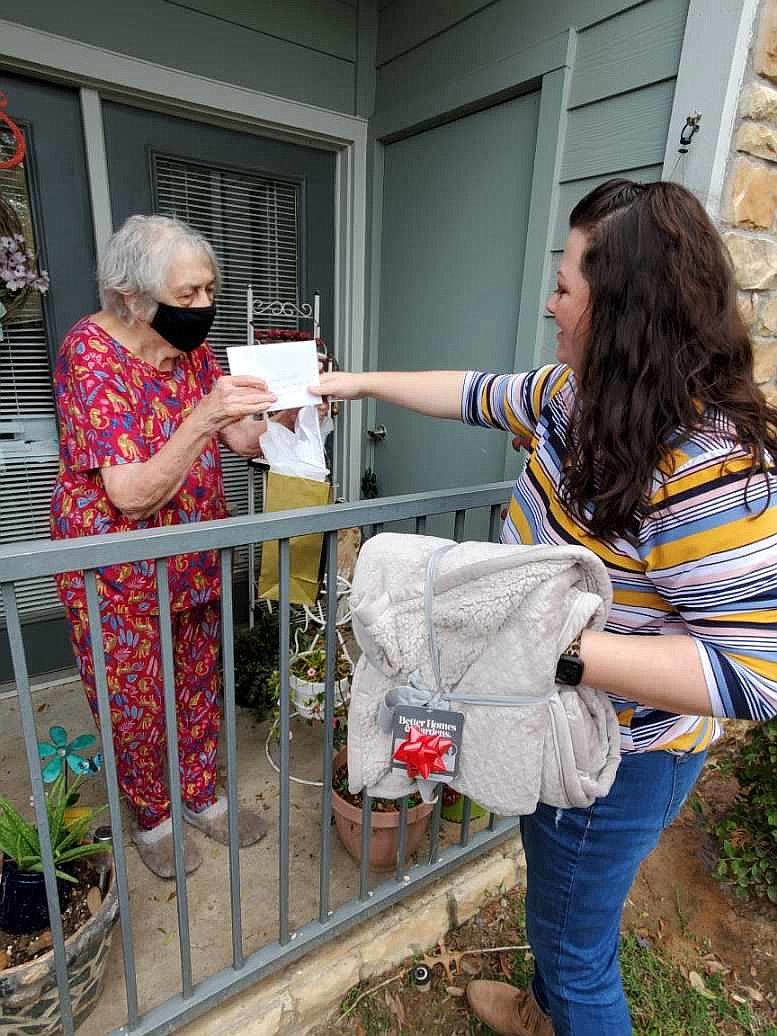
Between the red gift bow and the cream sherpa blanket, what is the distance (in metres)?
0.03

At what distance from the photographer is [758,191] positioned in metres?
1.80

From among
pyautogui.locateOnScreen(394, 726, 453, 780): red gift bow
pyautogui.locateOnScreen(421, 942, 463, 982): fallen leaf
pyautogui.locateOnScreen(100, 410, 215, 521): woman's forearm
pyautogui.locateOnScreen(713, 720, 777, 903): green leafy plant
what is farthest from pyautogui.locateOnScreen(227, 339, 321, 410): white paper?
pyautogui.locateOnScreen(713, 720, 777, 903): green leafy plant

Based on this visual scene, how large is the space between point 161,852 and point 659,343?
193cm

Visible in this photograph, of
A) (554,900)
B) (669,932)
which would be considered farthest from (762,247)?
(669,932)

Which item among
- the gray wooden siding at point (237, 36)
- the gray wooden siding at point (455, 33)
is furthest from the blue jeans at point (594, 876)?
the gray wooden siding at point (237, 36)

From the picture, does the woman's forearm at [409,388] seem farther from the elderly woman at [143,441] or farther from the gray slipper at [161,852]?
the gray slipper at [161,852]

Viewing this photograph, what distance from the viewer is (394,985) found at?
1.69m

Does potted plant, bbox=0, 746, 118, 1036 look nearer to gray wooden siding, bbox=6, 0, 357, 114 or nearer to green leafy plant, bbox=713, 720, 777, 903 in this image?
green leafy plant, bbox=713, 720, 777, 903

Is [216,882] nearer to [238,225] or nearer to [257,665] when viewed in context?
[257,665]

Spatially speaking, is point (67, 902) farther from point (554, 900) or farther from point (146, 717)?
point (554, 900)

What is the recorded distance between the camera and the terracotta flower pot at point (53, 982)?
1266 millimetres

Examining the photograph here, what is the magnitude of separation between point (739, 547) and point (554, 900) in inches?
30.2

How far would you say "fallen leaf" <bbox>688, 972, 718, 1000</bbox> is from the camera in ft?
5.60

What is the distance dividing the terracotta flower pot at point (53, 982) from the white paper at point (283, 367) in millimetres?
1227
